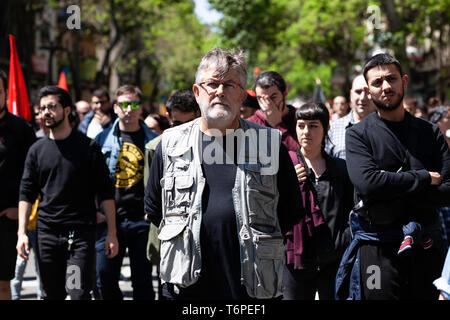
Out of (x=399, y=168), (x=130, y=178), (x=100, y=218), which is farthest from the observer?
(x=130, y=178)

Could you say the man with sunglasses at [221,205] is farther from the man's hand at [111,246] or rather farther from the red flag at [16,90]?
the red flag at [16,90]

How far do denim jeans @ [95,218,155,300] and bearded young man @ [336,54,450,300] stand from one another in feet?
8.75

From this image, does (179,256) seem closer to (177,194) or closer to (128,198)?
(177,194)

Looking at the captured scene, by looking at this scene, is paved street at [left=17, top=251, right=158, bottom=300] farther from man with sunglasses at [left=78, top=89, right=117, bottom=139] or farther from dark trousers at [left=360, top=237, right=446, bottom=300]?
dark trousers at [left=360, top=237, right=446, bottom=300]

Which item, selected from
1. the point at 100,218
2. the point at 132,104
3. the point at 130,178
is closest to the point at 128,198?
the point at 130,178

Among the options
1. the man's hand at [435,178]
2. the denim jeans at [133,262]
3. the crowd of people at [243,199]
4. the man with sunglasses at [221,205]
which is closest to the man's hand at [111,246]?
the crowd of people at [243,199]

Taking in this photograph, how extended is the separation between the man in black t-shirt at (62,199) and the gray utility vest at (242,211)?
83.1 inches

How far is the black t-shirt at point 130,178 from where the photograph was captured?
6898 mm

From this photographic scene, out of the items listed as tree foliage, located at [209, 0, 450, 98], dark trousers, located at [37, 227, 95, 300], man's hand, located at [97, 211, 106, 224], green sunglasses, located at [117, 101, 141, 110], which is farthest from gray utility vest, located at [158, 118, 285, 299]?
tree foliage, located at [209, 0, 450, 98]

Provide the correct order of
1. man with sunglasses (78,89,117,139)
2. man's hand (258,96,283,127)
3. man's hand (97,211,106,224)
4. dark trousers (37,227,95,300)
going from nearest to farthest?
dark trousers (37,227,95,300), man's hand (258,96,283,127), man's hand (97,211,106,224), man with sunglasses (78,89,117,139)

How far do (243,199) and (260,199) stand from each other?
0.34 feet

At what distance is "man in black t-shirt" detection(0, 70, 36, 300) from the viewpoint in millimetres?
6172

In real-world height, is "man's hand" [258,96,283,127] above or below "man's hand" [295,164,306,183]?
above

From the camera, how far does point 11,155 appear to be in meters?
6.24
